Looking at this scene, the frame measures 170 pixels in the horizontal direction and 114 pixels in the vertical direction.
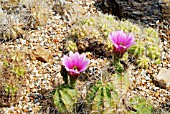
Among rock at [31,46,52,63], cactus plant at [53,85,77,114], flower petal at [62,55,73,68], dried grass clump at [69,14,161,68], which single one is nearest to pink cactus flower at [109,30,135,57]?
flower petal at [62,55,73,68]

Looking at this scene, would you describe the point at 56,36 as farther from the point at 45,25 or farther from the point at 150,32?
the point at 150,32

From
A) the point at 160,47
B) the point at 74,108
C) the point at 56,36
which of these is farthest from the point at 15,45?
the point at 160,47

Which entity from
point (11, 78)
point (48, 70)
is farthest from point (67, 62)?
point (48, 70)

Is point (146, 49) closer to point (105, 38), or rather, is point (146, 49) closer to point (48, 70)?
point (105, 38)

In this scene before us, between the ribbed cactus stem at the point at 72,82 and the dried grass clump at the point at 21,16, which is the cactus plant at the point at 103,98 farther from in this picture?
the dried grass clump at the point at 21,16

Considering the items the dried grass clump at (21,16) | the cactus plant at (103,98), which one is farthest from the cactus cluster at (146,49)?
the dried grass clump at (21,16)

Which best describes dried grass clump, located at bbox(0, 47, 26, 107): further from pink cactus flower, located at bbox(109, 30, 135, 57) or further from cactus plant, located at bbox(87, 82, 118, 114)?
pink cactus flower, located at bbox(109, 30, 135, 57)
